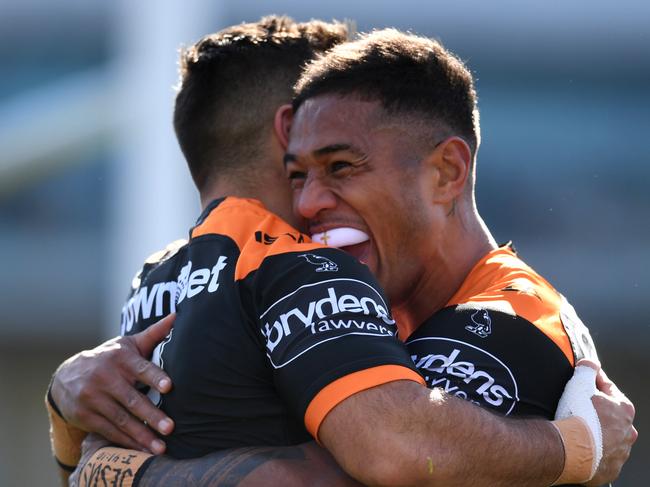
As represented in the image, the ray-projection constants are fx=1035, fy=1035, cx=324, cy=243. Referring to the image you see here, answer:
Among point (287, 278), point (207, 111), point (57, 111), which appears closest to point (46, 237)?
point (57, 111)

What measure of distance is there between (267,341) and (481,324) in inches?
28.4

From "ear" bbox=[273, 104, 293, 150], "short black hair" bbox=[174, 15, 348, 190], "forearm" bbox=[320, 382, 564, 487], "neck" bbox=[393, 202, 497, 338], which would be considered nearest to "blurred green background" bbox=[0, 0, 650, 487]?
"short black hair" bbox=[174, 15, 348, 190]

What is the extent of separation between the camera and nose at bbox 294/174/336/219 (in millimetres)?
3902

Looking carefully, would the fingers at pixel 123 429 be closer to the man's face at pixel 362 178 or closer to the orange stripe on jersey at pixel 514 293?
the man's face at pixel 362 178

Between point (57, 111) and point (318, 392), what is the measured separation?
11.0 meters

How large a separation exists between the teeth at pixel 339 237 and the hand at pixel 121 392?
25.1 inches

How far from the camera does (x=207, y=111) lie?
4.51 metres

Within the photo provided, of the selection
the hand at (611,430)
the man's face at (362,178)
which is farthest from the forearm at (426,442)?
the man's face at (362,178)

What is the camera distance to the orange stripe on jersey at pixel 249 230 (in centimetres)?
348

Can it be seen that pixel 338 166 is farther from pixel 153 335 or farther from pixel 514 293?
pixel 153 335

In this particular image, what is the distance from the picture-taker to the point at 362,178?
154 inches

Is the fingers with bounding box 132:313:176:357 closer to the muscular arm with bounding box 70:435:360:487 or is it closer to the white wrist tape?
the muscular arm with bounding box 70:435:360:487

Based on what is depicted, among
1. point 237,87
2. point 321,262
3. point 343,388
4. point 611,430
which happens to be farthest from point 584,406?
point 237,87

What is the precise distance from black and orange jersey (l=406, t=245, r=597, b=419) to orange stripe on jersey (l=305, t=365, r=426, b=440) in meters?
0.25
